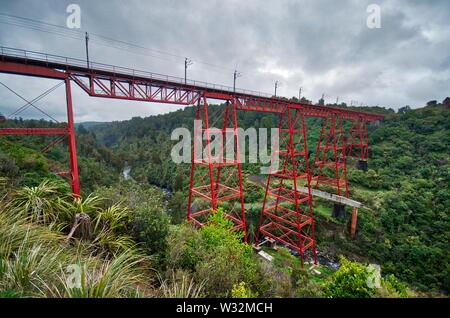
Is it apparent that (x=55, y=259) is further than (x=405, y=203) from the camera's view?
No

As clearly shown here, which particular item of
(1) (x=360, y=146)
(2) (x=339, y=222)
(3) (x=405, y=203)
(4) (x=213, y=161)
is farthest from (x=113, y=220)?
(1) (x=360, y=146)

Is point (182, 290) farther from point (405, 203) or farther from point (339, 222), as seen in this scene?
point (405, 203)

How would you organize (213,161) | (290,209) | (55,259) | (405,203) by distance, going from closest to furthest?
(55,259) < (213,161) < (405,203) < (290,209)

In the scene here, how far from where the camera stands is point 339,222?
13852 mm

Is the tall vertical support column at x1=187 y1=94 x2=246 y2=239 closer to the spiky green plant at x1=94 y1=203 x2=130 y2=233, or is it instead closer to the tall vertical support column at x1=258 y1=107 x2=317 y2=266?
the tall vertical support column at x1=258 y1=107 x2=317 y2=266

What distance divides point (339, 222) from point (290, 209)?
10.9ft

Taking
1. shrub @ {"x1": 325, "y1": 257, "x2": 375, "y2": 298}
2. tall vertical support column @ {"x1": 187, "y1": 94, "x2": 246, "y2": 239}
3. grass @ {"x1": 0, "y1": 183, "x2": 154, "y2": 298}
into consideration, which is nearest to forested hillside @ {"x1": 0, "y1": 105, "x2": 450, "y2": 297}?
shrub @ {"x1": 325, "y1": 257, "x2": 375, "y2": 298}

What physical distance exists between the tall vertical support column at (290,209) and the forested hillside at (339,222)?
0.97 meters

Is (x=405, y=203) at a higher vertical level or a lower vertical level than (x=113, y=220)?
lower

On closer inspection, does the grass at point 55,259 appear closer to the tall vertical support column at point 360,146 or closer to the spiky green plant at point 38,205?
the spiky green plant at point 38,205

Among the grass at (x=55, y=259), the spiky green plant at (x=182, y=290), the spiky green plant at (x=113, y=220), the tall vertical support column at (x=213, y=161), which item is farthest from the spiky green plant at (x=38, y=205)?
the tall vertical support column at (x=213, y=161)
